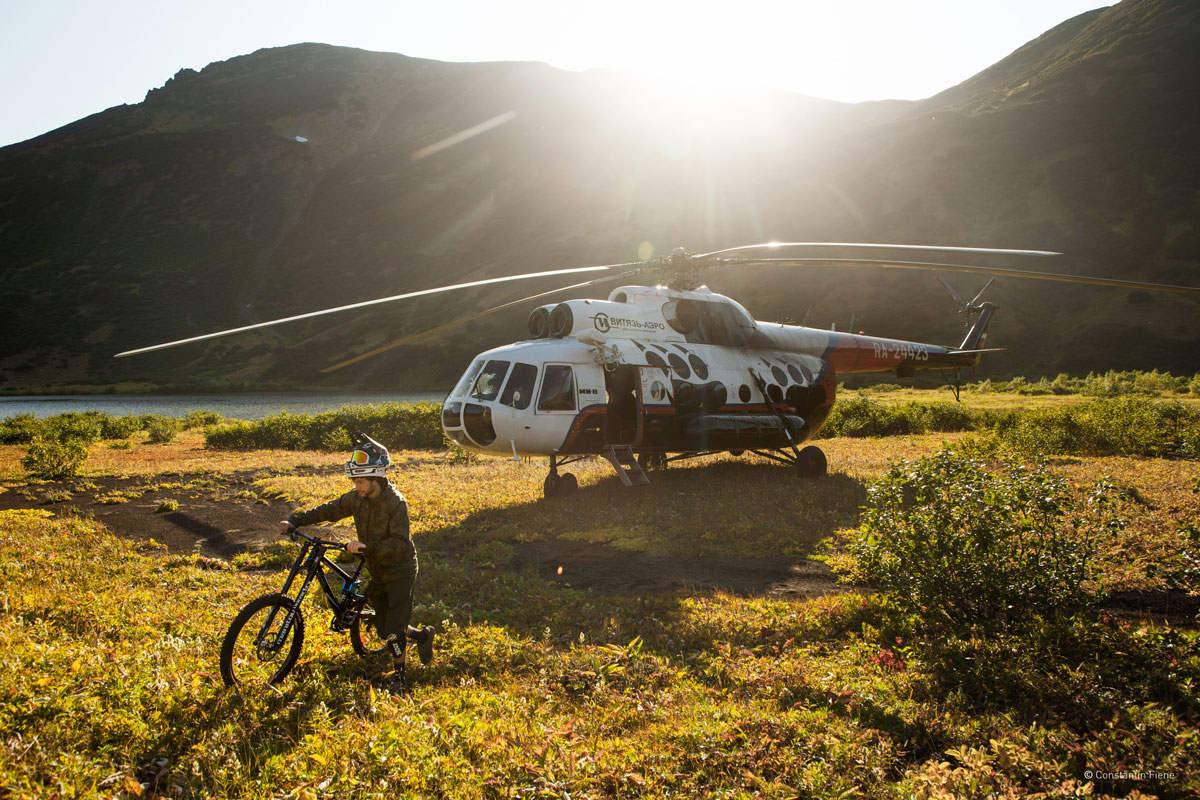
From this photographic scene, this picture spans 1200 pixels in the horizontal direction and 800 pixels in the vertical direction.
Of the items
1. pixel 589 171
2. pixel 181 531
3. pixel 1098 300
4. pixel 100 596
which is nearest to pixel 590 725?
pixel 100 596

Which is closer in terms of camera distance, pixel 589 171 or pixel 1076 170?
pixel 1076 170

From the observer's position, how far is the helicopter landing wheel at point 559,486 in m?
13.2

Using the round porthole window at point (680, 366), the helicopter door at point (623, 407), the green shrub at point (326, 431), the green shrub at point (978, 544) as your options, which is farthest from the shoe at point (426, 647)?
the green shrub at point (326, 431)

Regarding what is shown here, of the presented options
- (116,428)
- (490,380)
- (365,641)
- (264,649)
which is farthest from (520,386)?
(116,428)

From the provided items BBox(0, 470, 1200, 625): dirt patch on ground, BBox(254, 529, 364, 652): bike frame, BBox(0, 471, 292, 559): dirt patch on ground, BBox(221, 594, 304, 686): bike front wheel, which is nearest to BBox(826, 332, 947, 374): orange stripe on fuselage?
BBox(0, 470, 1200, 625): dirt patch on ground

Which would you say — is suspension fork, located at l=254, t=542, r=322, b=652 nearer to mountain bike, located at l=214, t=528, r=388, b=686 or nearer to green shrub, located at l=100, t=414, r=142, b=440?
mountain bike, located at l=214, t=528, r=388, b=686

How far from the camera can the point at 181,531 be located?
11.2m

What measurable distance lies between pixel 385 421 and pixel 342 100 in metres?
211

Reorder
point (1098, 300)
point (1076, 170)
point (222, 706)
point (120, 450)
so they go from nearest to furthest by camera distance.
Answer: point (222, 706) → point (120, 450) → point (1098, 300) → point (1076, 170)

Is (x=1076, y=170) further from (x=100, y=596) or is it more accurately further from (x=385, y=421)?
(x=100, y=596)

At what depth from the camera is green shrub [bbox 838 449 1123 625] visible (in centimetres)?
567

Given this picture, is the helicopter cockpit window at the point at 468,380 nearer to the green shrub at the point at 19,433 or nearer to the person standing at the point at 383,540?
→ the person standing at the point at 383,540

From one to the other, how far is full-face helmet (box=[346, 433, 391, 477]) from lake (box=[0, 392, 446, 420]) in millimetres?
33175

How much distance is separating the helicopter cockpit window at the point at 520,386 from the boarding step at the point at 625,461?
7.07 ft
